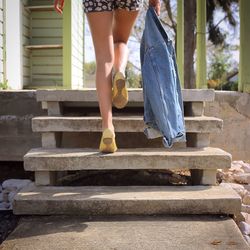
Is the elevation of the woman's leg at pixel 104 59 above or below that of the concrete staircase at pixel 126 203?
above

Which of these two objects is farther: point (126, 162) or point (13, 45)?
point (13, 45)

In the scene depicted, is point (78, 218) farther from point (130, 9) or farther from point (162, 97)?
point (130, 9)

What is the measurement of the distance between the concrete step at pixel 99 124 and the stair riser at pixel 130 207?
580 millimetres

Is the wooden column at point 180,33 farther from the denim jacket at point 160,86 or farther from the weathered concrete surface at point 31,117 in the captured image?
the denim jacket at point 160,86

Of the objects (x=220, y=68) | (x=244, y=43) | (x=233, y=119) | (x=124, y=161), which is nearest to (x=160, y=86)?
(x=124, y=161)

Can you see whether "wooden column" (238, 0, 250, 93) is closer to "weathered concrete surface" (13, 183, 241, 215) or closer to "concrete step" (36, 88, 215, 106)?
"concrete step" (36, 88, 215, 106)

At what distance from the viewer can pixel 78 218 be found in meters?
1.98

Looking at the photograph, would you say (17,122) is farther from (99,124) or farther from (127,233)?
(127,233)

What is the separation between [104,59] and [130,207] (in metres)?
0.83

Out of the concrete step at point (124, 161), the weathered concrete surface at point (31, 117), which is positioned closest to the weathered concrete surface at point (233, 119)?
the weathered concrete surface at point (31, 117)

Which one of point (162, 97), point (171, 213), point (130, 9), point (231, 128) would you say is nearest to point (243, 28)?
point (231, 128)

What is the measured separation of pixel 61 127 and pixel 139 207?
0.81 meters

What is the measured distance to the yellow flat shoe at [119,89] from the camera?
223 centimetres

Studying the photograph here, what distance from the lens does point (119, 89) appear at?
7.33 feet
